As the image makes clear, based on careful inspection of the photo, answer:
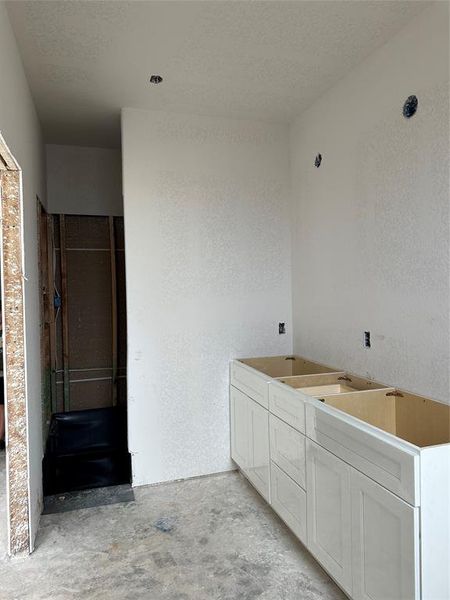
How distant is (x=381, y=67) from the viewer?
249 centimetres

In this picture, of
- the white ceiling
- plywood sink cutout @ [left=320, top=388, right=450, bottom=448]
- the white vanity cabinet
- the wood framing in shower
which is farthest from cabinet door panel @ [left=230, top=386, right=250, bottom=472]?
the white ceiling

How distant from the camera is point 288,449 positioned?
2.50 m

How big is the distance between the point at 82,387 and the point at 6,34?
9.98ft

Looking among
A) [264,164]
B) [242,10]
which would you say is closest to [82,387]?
[264,164]

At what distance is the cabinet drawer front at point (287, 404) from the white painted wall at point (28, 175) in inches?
57.7

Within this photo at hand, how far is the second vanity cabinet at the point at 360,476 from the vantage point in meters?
1.52

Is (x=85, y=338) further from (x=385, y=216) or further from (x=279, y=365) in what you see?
(x=385, y=216)

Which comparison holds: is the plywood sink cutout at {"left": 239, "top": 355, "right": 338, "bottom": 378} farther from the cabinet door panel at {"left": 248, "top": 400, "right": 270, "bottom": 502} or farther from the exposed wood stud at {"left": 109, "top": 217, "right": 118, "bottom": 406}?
the exposed wood stud at {"left": 109, "top": 217, "right": 118, "bottom": 406}

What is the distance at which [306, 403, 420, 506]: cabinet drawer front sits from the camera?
1530 mm

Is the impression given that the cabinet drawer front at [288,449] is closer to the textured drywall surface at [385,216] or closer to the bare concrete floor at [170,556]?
the bare concrete floor at [170,556]

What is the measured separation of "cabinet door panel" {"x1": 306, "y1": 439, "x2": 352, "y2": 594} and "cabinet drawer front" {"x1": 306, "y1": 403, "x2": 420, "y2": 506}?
0.07m

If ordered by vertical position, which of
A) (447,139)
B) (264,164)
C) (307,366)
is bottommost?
(307,366)

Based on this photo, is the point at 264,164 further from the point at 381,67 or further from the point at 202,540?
the point at 202,540

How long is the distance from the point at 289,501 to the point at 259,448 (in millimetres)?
495
